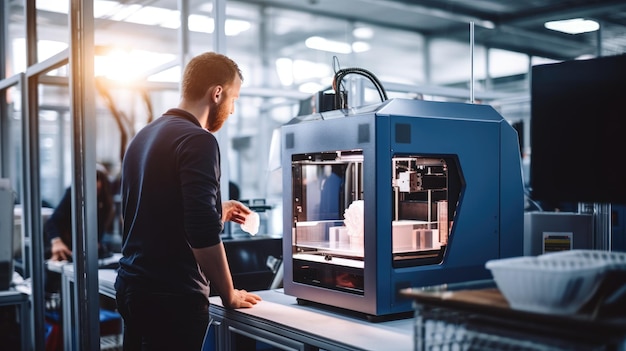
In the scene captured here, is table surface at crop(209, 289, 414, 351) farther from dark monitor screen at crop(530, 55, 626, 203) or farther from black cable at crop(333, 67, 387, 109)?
black cable at crop(333, 67, 387, 109)

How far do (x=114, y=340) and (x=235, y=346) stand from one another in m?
2.27

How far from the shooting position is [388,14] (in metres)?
7.78

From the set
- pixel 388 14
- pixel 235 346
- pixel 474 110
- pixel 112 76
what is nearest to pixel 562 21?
pixel 388 14

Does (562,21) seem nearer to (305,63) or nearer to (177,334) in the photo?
(305,63)

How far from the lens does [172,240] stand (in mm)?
1623

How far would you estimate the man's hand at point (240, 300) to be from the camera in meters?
1.74

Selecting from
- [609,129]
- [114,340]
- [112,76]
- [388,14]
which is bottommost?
[114,340]

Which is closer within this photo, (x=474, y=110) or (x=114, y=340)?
(x=474, y=110)

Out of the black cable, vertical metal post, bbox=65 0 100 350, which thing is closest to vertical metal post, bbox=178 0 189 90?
vertical metal post, bbox=65 0 100 350

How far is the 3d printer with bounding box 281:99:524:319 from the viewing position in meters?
1.53

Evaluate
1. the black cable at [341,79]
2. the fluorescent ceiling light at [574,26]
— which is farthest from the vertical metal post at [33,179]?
the fluorescent ceiling light at [574,26]

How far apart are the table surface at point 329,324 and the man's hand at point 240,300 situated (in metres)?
0.02

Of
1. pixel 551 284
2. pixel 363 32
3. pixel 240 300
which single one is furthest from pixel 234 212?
pixel 363 32

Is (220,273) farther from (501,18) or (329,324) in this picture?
(501,18)
